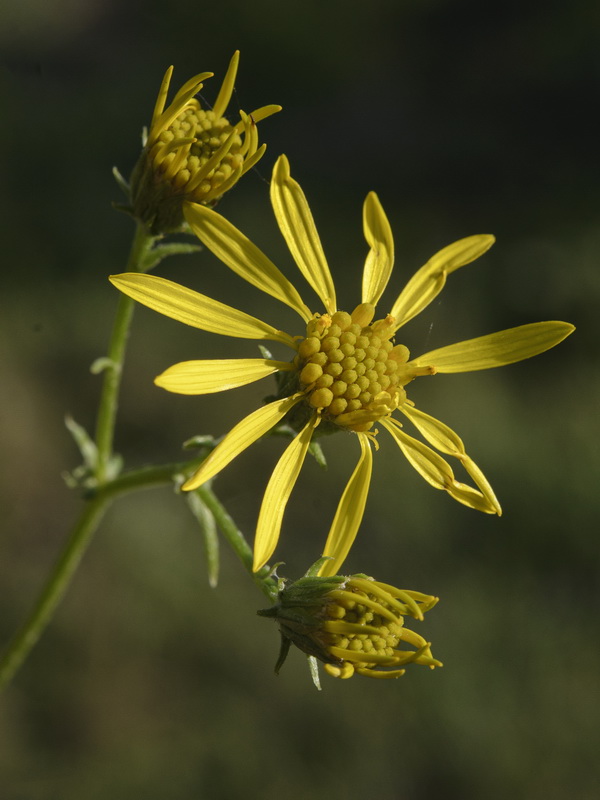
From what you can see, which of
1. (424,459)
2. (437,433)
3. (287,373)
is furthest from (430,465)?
(287,373)

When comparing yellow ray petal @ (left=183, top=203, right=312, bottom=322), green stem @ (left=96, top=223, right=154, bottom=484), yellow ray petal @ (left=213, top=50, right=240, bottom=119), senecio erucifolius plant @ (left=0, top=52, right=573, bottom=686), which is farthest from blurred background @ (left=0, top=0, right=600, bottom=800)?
yellow ray petal @ (left=213, top=50, right=240, bottom=119)

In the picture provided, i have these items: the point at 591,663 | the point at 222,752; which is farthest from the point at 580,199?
the point at 222,752

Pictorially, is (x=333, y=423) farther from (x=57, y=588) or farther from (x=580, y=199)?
(x=580, y=199)

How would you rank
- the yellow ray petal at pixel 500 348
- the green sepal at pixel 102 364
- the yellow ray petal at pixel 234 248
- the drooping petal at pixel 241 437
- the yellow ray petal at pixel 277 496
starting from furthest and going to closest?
1. the yellow ray petal at pixel 500 348
2. the green sepal at pixel 102 364
3. the yellow ray petal at pixel 234 248
4. the yellow ray petal at pixel 277 496
5. the drooping petal at pixel 241 437

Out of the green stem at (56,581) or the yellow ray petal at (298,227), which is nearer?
the yellow ray petal at (298,227)

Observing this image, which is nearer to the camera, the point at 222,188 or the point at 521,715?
the point at 222,188

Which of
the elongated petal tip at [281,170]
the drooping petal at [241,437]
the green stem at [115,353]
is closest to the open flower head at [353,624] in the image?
the drooping petal at [241,437]

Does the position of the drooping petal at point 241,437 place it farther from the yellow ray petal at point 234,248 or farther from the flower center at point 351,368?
the yellow ray petal at point 234,248
